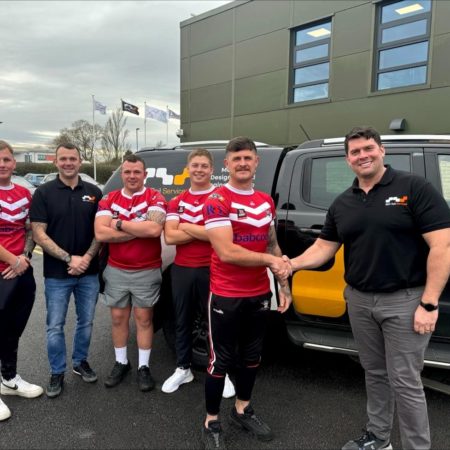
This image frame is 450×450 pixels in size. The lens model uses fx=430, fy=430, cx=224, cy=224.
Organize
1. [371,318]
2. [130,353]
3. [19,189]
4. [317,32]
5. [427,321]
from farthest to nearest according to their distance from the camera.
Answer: [317,32] < [130,353] < [19,189] < [371,318] < [427,321]

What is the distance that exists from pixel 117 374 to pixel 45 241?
1.19m

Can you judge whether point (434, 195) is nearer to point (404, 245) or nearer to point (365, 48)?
point (404, 245)

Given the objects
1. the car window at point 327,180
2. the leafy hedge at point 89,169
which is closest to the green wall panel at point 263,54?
the car window at point 327,180

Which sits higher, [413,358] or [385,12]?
[385,12]

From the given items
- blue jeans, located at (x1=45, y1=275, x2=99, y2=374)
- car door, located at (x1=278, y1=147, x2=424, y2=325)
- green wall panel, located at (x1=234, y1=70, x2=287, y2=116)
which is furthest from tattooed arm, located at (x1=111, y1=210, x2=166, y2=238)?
green wall panel, located at (x1=234, y1=70, x2=287, y2=116)

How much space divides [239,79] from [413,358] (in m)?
13.9

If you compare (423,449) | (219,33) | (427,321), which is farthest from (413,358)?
(219,33)

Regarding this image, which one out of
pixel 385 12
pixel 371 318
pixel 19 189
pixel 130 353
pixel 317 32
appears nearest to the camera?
pixel 371 318

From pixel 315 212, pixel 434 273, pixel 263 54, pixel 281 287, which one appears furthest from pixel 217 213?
pixel 263 54

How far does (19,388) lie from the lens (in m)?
3.18

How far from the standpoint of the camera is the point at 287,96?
13.5m

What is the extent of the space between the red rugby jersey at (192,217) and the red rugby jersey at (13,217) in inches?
41.8

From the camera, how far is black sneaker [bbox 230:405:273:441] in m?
2.68

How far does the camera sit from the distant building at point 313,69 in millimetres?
10672
